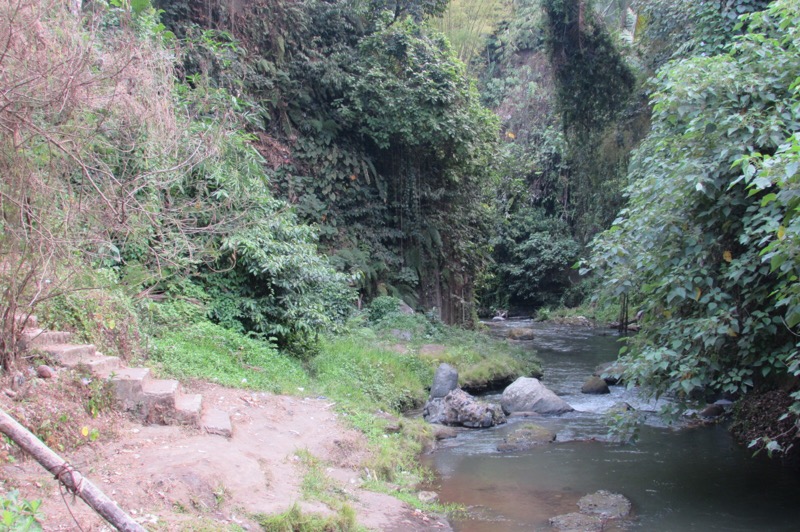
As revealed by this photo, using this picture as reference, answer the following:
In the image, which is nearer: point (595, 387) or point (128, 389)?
point (128, 389)

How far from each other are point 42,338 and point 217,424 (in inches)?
74.8

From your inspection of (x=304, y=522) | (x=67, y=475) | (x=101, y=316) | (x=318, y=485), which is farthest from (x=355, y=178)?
(x=67, y=475)

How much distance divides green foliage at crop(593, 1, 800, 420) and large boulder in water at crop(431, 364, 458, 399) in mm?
4751

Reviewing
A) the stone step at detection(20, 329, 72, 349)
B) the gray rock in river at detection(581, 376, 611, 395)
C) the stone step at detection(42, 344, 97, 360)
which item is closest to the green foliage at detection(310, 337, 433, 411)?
the gray rock in river at detection(581, 376, 611, 395)

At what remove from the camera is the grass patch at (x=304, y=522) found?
201 inches

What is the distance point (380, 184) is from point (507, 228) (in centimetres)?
1403

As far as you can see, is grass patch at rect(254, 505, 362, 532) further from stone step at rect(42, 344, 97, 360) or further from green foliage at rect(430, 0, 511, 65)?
green foliage at rect(430, 0, 511, 65)

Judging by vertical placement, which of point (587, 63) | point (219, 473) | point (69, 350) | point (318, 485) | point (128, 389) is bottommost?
point (318, 485)

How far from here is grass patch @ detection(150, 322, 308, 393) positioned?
8016mm

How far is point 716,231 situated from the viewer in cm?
690

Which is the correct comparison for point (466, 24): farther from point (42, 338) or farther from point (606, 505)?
point (42, 338)

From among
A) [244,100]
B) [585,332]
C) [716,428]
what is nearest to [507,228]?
[585,332]

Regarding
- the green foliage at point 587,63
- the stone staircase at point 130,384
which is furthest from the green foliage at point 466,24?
the stone staircase at point 130,384

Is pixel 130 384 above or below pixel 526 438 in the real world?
above
